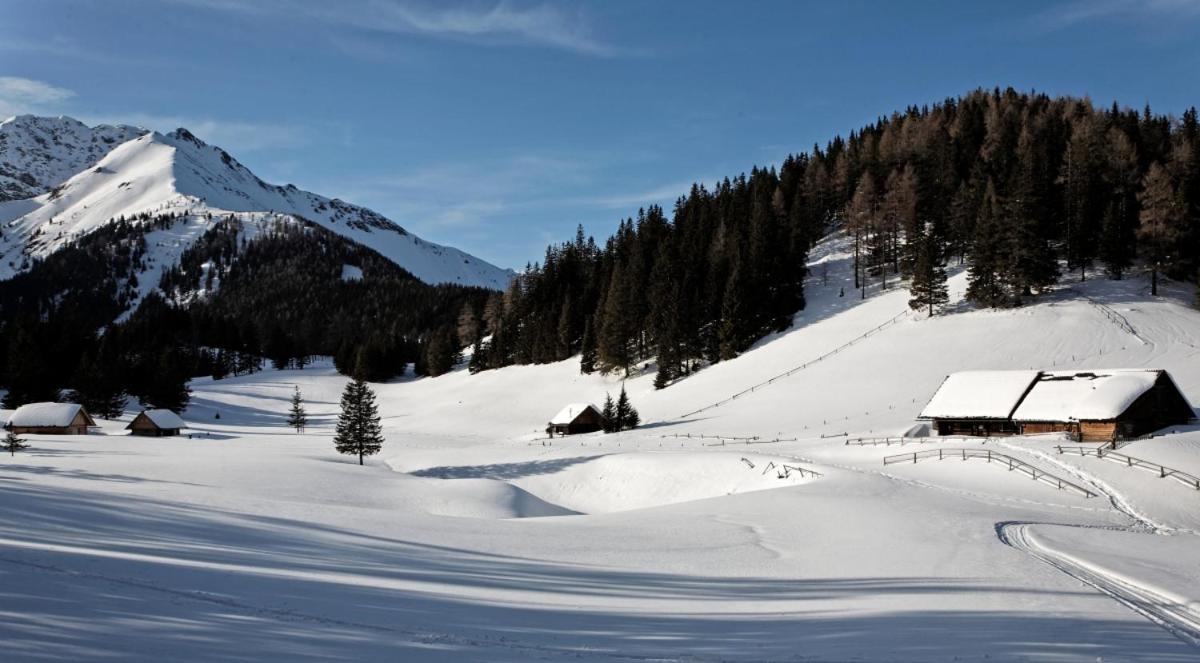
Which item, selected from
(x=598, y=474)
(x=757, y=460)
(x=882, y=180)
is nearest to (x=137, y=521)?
(x=598, y=474)

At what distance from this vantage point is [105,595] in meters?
10.4

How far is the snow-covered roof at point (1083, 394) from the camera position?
149ft

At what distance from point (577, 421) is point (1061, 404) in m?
39.2

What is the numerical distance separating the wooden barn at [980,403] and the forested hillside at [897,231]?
78.1 feet

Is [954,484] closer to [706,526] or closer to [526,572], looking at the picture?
[706,526]

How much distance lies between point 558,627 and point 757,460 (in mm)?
35022

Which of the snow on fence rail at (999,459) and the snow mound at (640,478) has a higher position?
the snow on fence rail at (999,459)

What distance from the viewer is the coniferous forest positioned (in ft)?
246

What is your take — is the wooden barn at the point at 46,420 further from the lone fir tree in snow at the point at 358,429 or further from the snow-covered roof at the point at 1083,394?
the snow-covered roof at the point at 1083,394

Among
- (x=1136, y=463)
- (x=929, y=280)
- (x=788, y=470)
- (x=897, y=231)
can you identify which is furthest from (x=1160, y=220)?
(x=788, y=470)

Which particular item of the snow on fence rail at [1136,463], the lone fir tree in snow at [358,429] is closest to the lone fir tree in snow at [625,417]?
the lone fir tree in snow at [358,429]

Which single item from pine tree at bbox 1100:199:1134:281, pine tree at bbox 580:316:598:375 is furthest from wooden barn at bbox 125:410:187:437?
pine tree at bbox 1100:199:1134:281

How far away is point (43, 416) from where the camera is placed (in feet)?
217

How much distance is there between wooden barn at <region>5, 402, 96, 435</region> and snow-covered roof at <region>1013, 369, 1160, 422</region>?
79113 millimetres
